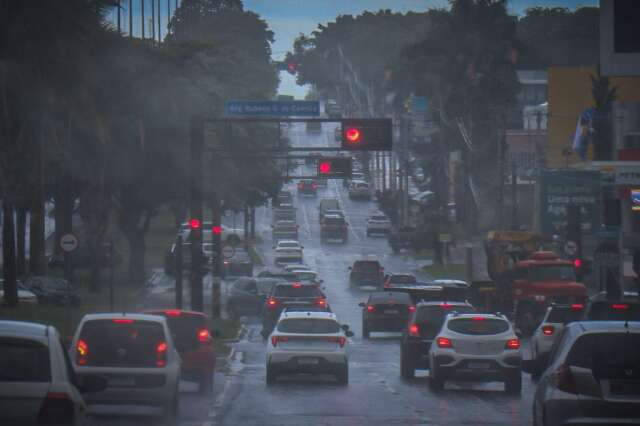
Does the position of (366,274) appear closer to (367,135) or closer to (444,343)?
(367,135)

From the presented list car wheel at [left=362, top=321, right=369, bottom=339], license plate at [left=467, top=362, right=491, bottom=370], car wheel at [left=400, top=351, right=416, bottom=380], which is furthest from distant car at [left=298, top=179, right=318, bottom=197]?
license plate at [left=467, top=362, right=491, bottom=370]

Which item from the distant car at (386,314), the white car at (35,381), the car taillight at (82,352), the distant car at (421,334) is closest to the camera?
the white car at (35,381)

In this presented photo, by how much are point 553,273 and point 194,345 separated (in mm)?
22736

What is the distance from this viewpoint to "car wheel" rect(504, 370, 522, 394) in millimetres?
23594

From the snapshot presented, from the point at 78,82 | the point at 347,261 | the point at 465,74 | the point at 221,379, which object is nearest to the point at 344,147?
the point at 78,82

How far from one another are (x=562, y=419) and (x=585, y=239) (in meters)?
58.3

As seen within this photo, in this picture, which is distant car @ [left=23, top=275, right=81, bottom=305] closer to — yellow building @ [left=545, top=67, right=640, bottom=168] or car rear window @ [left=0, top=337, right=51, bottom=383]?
car rear window @ [left=0, top=337, right=51, bottom=383]

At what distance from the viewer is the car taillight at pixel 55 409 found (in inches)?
429

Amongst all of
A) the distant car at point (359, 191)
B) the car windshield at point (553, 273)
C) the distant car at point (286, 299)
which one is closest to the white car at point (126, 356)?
the distant car at point (286, 299)

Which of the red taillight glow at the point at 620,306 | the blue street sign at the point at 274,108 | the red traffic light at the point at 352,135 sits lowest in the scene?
the red taillight glow at the point at 620,306

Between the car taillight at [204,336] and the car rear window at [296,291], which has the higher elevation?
the car taillight at [204,336]

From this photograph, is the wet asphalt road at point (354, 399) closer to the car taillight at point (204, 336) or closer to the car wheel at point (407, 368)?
the car wheel at point (407, 368)

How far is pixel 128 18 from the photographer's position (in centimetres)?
6244

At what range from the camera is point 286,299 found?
4094 centimetres
